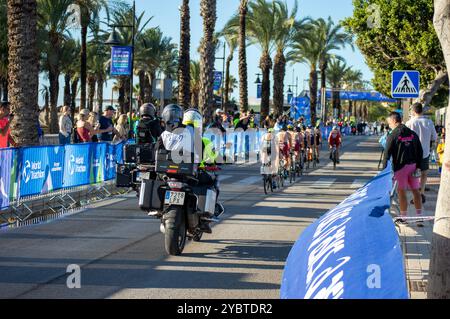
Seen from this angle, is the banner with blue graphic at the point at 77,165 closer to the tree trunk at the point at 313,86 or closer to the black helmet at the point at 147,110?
the black helmet at the point at 147,110

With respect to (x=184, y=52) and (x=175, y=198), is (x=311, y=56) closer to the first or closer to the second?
(x=184, y=52)

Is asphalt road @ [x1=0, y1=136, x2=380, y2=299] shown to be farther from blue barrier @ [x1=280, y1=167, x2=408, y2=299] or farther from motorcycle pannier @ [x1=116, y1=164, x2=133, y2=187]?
blue barrier @ [x1=280, y1=167, x2=408, y2=299]

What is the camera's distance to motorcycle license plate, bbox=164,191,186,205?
9641 mm

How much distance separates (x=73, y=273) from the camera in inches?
336

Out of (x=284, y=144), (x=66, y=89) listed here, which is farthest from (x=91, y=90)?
(x=284, y=144)

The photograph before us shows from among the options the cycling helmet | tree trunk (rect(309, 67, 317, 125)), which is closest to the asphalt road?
the cycling helmet

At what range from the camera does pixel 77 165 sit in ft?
53.1

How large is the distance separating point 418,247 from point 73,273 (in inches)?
185

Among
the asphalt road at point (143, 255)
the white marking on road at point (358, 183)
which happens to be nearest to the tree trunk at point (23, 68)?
the asphalt road at point (143, 255)

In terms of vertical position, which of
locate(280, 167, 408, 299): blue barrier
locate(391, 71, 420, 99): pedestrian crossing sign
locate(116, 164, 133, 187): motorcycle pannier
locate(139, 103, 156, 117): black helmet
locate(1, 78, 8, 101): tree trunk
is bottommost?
locate(116, 164, 133, 187): motorcycle pannier

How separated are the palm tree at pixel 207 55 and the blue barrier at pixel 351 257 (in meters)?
28.9

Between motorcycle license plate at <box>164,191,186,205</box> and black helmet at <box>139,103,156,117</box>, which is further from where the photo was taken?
black helmet at <box>139,103,156,117</box>

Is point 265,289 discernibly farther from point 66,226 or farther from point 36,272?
point 66,226

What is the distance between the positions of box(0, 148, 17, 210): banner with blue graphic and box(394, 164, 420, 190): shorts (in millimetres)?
6150
